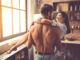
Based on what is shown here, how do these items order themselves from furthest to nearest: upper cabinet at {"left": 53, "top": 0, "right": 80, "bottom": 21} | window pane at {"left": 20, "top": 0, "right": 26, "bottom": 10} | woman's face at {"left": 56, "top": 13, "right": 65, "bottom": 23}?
1. upper cabinet at {"left": 53, "top": 0, "right": 80, "bottom": 21}
2. window pane at {"left": 20, "top": 0, "right": 26, "bottom": 10}
3. woman's face at {"left": 56, "top": 13, "right": 65, "bottom": 23}

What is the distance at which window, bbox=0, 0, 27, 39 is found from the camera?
3.16 meters

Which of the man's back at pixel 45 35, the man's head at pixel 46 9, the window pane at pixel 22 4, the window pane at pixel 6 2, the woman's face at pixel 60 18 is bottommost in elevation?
the man's back at pixel 45 35

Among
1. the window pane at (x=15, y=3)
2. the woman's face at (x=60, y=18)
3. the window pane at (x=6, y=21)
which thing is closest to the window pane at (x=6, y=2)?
the window pane at (x=6, y=21)

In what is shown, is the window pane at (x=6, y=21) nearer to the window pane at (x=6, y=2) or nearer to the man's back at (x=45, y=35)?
the window pane at (x=6, y=2)

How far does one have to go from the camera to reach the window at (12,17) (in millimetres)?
3155

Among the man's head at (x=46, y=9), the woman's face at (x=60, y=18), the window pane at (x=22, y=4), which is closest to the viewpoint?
the man's head at (x=46, y=9)

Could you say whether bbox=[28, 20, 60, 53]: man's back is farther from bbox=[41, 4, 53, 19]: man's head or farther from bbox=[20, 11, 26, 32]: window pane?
bbox=[20, 11, 26, 32]: window pane

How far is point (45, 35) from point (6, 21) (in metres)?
1.63

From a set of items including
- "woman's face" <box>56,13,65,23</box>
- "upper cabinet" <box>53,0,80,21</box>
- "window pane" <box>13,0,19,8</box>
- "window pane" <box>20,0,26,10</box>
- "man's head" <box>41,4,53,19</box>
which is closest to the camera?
"man's head" <box>41,4,53,19</box>

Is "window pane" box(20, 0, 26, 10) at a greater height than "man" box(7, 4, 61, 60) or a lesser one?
greater

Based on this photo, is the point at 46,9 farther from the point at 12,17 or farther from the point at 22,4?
the point at 22,4

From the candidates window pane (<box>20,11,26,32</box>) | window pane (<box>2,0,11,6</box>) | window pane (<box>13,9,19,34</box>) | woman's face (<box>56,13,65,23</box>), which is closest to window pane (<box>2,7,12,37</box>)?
window pane (<box>2,0,11,6</box>)

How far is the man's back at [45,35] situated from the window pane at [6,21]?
138 centimetres

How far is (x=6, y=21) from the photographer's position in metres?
3.32
